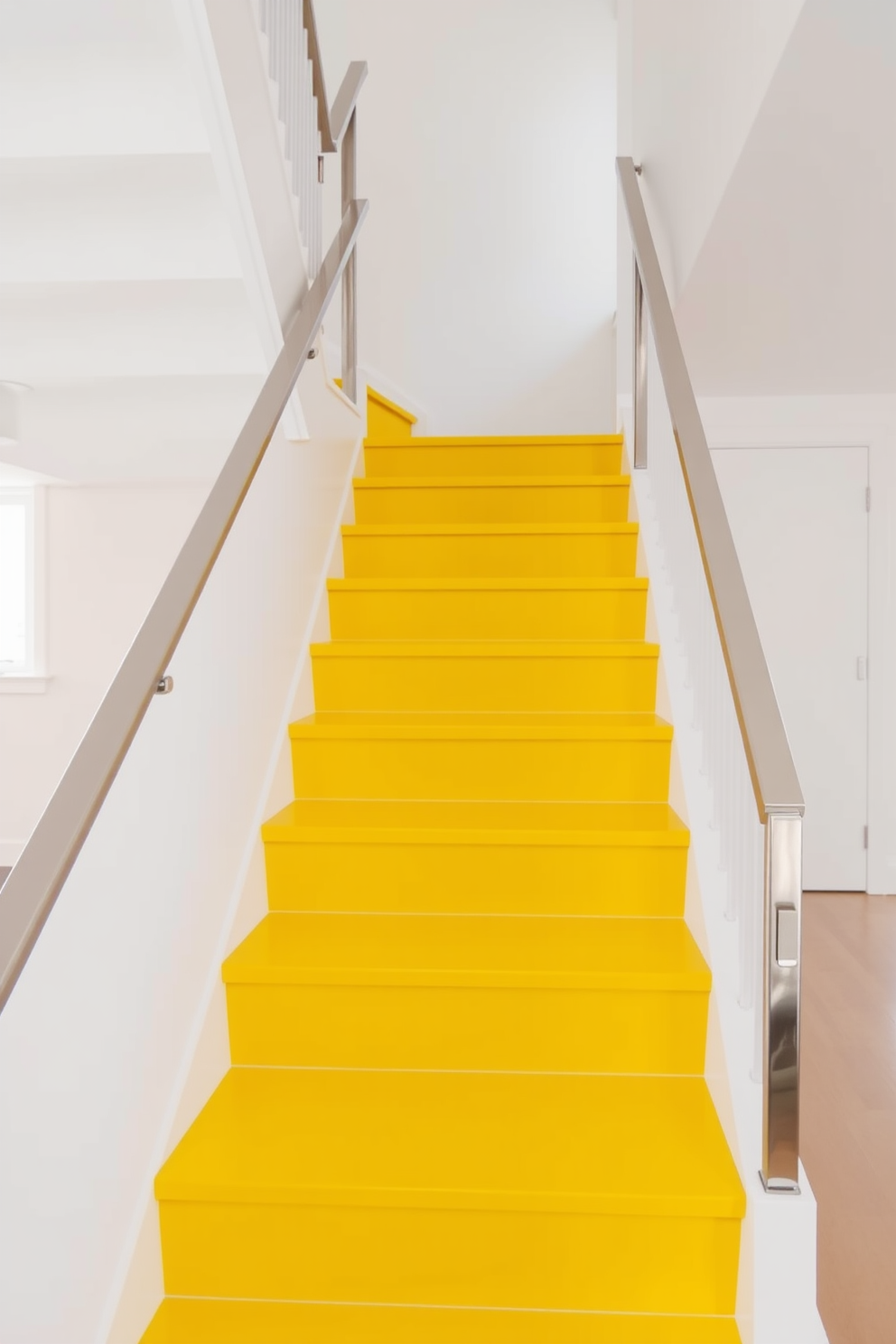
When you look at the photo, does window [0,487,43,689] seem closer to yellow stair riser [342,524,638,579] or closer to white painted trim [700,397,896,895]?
yellow stair riser [342,524,638,579]

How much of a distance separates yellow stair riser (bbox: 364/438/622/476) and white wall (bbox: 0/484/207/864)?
6.72 ft

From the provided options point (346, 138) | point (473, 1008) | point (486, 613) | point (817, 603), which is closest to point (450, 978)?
point (473, 1008)

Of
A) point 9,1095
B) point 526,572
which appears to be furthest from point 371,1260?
point 526,572

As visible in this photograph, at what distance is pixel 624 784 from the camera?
2277 mm

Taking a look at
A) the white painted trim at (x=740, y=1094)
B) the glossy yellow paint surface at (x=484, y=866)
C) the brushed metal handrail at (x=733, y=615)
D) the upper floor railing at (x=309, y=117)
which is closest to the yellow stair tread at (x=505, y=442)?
the upper floor railing at (x=309, y=117)

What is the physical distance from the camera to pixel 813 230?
7.86 ft

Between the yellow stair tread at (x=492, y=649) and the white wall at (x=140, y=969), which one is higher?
the yellow stair tread at (x=492, y=649)

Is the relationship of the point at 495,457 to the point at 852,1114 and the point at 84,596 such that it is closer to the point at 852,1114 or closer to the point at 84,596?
the point at 852,1114

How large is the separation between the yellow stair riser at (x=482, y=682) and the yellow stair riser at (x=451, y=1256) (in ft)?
4.27

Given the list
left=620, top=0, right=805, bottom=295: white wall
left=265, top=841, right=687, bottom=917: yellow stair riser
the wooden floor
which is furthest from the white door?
left=265, top=841, right=687, bottom=917: yellow stair riser

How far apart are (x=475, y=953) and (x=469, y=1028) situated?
0.45 feet

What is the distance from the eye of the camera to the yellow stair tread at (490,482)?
10.3 ft

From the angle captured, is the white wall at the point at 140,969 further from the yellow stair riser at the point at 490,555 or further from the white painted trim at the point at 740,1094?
the white painted trim at the point at 740,1094

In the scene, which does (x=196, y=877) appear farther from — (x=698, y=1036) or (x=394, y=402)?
A: (x=394, y=402)
